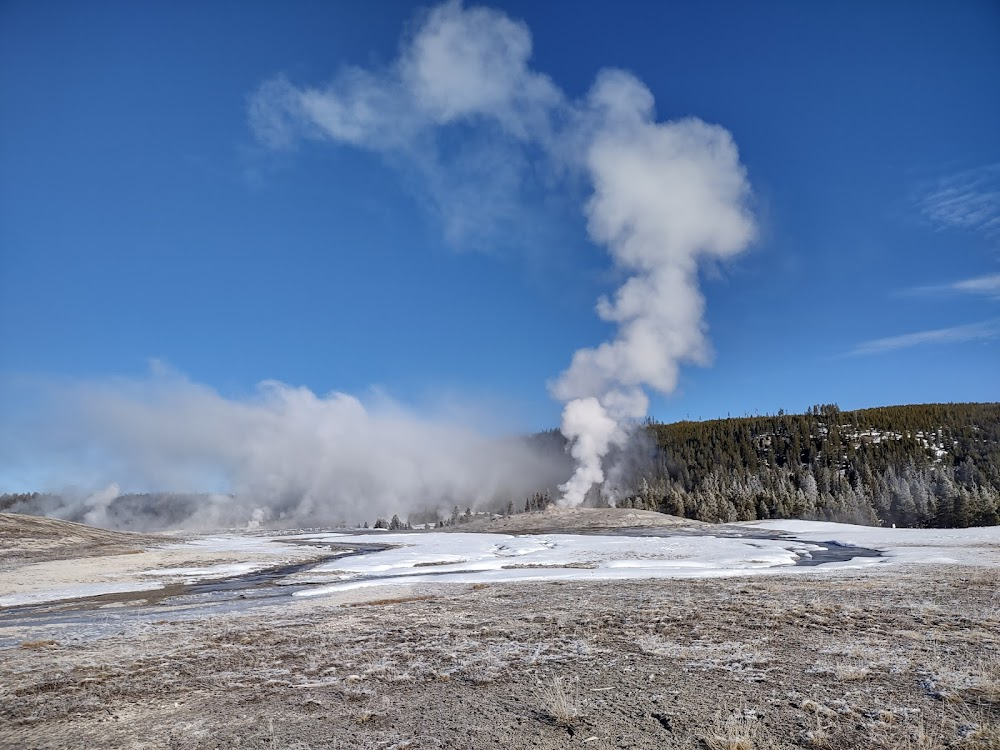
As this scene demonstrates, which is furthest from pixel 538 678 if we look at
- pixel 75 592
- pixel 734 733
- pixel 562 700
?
pixel 75 592

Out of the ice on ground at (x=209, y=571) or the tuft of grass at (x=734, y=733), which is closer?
the tuft of grass at (x=734, y=733)

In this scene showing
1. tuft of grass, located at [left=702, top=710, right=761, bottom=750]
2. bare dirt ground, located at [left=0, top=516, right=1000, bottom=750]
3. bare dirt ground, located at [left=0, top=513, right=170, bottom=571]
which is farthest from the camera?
bare dirt ground, located at [left=0, top=513, right=170, bottom=571]

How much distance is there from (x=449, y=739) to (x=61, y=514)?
229180 millimetres

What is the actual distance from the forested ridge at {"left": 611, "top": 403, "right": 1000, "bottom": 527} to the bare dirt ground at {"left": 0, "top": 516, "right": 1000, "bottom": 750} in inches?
3685

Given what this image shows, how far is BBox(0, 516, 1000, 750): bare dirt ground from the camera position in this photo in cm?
860

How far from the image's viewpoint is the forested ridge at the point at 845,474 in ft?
333

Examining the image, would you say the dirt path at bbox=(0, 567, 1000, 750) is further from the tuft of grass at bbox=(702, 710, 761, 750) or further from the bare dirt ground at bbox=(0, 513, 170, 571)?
the bare dirt ground at bbox=(0, 513, 170, 571)

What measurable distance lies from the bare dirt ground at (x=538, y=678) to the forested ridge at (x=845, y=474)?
307 feet

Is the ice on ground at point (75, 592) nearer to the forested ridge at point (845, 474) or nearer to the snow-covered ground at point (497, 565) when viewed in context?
the snow-covered ground at point (497, 565)

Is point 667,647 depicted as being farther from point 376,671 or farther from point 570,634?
point 376,671

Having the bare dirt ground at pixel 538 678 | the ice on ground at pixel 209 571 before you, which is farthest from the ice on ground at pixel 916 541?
the ice on ground at pixel 209 571

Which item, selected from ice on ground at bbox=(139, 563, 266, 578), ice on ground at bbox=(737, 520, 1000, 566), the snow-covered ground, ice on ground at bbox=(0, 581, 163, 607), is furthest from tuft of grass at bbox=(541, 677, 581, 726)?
ice on ground at bbox=(139, 563, 266, 578)

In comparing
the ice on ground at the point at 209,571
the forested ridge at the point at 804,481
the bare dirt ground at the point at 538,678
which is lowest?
the ice on ground at the point at 209,571

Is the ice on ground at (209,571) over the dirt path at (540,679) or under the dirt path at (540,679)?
under
